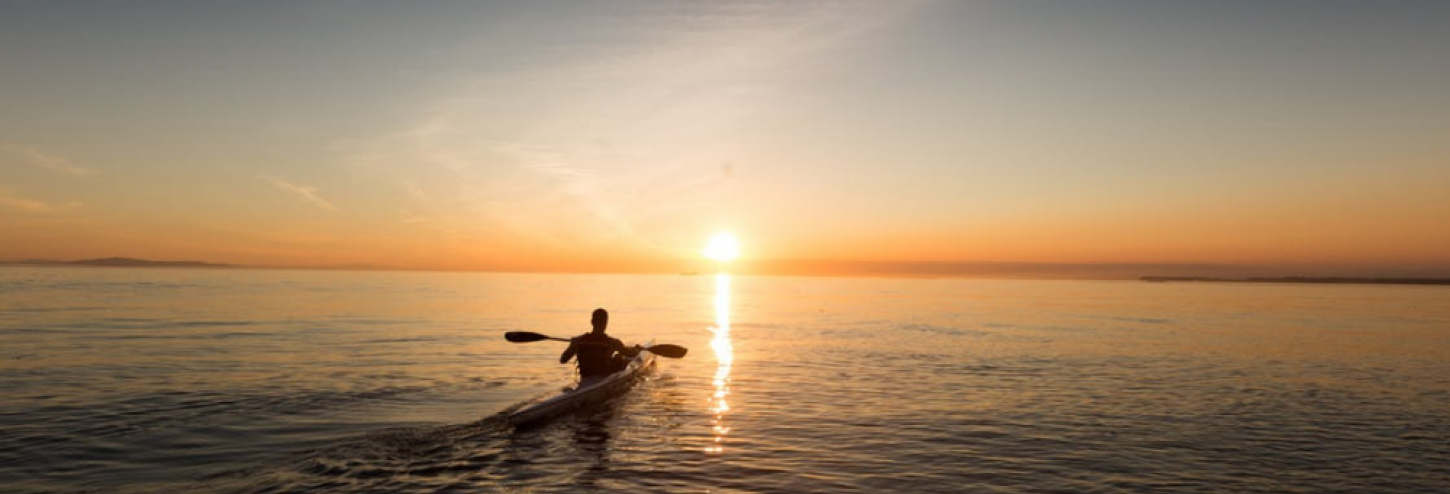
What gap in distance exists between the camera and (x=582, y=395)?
20484 millimetres

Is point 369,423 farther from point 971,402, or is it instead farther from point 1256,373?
point 1256,373

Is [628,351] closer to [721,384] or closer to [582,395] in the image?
[721,384]

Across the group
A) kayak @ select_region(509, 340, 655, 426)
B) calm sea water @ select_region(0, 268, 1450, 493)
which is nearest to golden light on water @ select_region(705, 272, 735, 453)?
calm sea water @ select_region(0, 268, 1450, 493)

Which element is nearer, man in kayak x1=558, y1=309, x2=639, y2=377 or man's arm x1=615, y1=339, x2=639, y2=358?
man in kayak x1=558, y1=309, x2=639, y2=377

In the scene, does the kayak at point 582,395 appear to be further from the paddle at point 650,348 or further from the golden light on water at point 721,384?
the golden light on water at point 721,384

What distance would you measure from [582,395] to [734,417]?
4083 millimetres

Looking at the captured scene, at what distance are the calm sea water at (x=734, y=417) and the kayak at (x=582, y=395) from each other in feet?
1.60

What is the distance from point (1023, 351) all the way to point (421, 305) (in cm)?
5634

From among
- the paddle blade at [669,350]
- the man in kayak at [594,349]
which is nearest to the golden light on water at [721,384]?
the paddle blade at [669,350]

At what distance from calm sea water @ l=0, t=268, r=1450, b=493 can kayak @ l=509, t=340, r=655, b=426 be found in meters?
0.49

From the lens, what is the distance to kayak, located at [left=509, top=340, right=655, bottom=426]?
1766 centimetres

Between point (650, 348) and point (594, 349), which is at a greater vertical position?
point (594, 349)

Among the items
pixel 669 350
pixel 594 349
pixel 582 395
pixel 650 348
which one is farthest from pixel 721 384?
pixel 582 395

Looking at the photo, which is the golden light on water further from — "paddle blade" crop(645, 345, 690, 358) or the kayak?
the kayak
